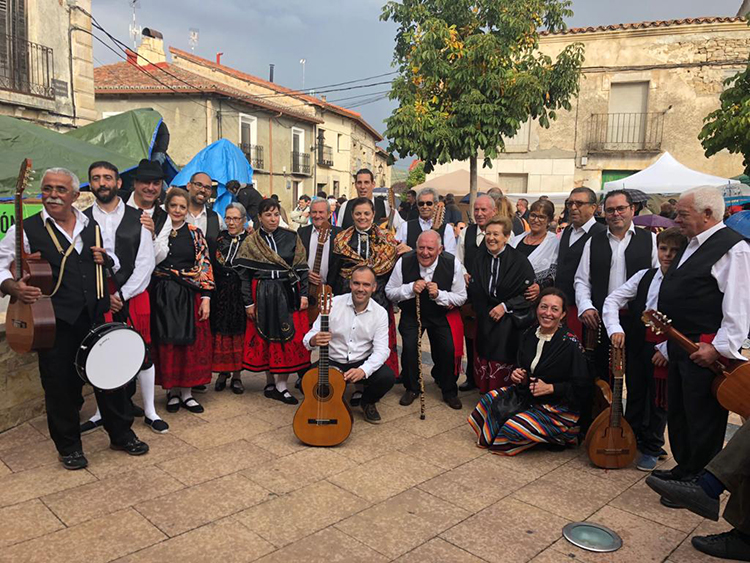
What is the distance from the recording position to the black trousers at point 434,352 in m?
5.30

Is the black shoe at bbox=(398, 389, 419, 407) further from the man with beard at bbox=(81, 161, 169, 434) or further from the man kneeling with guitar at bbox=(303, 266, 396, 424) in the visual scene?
the man with beard at bbox=(81, 161, 169, 434)

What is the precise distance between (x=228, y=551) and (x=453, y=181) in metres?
13.8

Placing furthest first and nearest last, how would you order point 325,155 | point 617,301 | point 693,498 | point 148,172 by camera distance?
point 325,155, point 148,172, point 617,301, point 693,498

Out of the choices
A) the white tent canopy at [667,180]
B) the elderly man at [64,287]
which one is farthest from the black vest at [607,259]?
the white tent canopy at [667,180]

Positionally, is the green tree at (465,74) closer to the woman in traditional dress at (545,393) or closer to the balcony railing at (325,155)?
the woman in traditional dress at (545,393)

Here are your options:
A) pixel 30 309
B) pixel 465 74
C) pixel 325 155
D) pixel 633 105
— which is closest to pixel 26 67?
pixel 465 74

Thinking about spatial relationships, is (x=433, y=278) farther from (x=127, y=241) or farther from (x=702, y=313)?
(x=127, y=241)

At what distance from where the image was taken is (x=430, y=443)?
4.47 metres

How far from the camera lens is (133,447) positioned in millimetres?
4078

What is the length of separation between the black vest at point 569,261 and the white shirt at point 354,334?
1.48 m

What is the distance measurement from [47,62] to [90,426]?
29.8ft

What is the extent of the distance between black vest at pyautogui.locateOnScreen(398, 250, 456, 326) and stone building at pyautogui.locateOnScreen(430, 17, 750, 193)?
13.1 m

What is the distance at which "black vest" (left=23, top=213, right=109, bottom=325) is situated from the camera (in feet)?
11.8

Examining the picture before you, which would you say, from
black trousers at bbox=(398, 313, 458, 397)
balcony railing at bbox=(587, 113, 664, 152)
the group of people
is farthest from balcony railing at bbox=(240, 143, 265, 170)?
black trousers at bbox=(398, 313, 458, 397)
